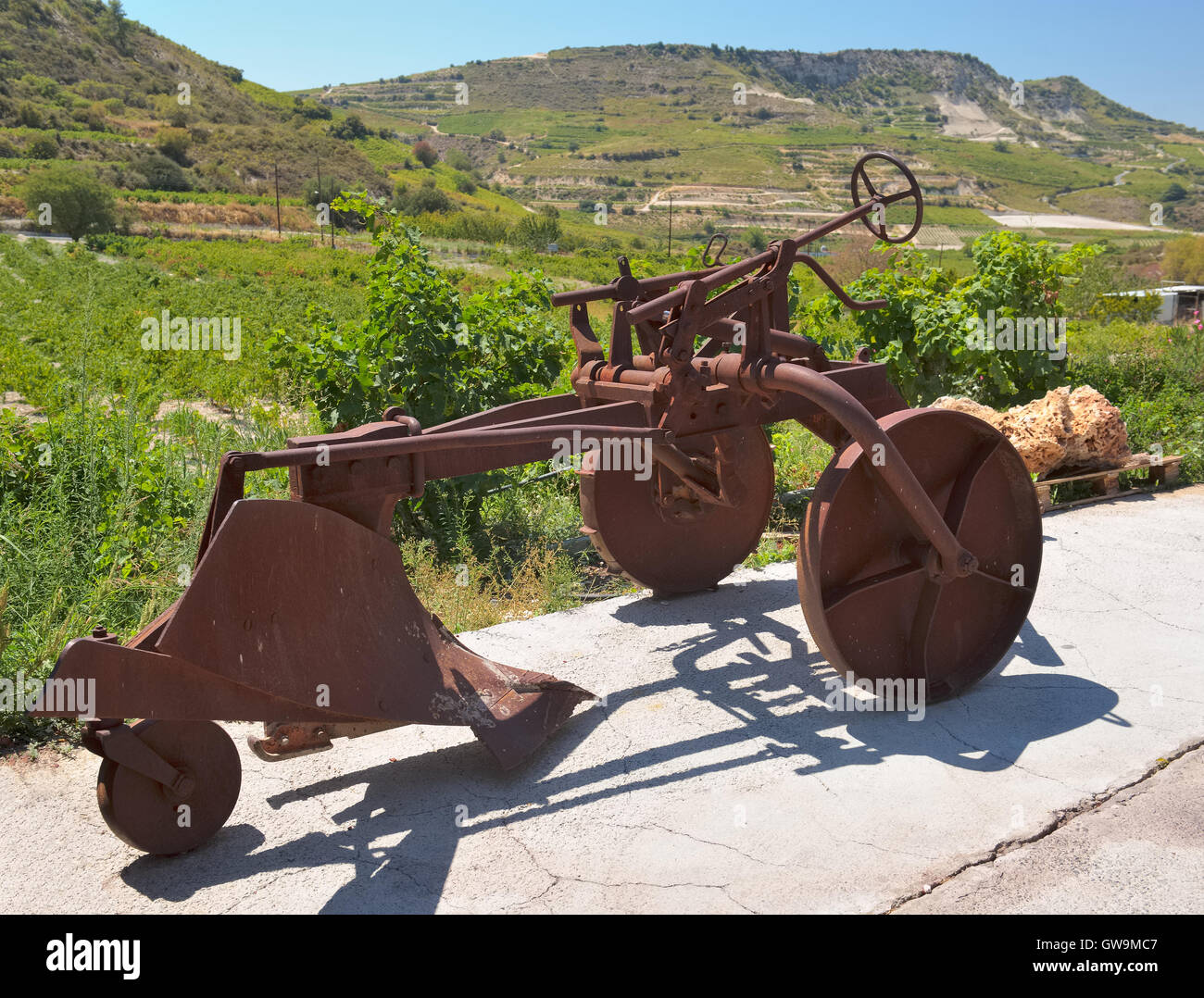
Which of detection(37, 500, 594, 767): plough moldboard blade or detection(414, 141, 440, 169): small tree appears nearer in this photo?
detection(37, 500, 594, 767): plough moldboard blade

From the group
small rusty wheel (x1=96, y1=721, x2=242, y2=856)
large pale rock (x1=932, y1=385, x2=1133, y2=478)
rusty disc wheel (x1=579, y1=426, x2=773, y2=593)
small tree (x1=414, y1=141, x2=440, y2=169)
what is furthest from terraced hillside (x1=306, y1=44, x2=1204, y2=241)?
small rusty wheel (x1=96, y1=721, x2=242, y2=856)

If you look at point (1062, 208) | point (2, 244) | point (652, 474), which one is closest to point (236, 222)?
point (2, 244)

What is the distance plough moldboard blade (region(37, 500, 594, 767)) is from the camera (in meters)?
2.67

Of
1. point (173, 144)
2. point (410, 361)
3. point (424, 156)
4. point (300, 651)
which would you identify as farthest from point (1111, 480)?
point (424, 156)

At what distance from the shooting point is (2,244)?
27109 mm

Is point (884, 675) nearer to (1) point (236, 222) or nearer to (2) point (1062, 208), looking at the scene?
(1) point (236, 222)

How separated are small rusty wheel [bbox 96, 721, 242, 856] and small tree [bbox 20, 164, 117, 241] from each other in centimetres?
3911

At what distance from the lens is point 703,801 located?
10.8 ft

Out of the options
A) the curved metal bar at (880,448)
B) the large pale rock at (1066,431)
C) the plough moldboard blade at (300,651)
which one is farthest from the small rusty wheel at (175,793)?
the large pale rock at (1066,431)

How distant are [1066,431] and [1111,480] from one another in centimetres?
Result: 46

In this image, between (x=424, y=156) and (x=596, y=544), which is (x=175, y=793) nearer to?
(x=596, y=544)

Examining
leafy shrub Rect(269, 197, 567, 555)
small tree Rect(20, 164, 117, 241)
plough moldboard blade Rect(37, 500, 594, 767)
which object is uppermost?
small tree Rect(20, 164, 117, 241)

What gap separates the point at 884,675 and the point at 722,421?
1.22 meters

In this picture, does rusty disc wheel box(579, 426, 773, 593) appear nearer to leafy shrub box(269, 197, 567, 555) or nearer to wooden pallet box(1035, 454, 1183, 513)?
leafy shrub box(269, 197, 567, 555)
